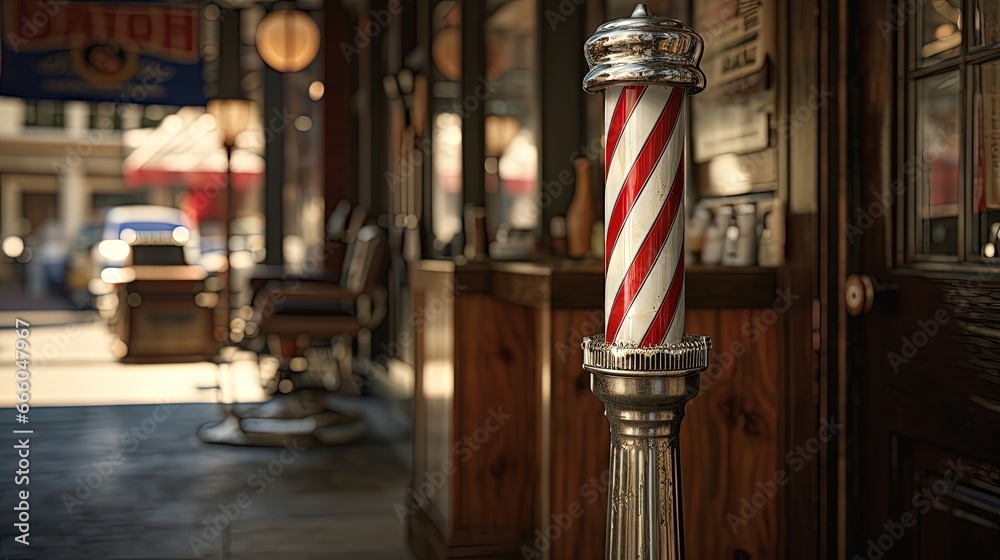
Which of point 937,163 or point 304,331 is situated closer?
point 937,163

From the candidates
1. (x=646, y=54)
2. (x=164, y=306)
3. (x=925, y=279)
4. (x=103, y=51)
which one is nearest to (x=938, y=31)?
(x=925, y=279)

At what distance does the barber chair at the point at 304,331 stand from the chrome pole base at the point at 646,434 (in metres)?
3.72

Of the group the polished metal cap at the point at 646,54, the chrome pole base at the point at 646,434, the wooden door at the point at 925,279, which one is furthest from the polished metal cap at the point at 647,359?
the wooden door at the point at 925,279

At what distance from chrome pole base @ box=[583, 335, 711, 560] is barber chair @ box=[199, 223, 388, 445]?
12.2ft

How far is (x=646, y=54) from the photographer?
103cm

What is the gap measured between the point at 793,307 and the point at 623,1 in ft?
8.73

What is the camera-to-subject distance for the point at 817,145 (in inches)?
81.3

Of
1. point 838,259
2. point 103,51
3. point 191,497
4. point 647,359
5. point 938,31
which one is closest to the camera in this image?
point 647,359

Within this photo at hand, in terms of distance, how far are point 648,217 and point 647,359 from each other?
0.50ft

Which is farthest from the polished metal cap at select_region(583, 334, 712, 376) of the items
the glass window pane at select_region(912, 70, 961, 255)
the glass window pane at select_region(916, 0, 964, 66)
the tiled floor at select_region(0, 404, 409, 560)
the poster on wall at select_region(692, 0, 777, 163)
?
the tiled floor at select_region(0, 404, 409, 560)

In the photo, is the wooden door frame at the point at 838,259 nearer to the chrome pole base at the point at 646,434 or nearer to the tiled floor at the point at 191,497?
the chrome pole base at the point at 646,434

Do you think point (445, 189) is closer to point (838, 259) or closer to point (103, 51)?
point (838, 259)

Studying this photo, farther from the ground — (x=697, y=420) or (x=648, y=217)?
(x=648, y=217)

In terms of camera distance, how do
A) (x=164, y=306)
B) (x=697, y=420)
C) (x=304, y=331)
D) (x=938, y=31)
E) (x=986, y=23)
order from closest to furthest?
1. (x=986, y=23)
2. (x=938, y=31)
3. (x=697, y=420)
4. (x=304, y=331)
5. (x=164, y=306)
